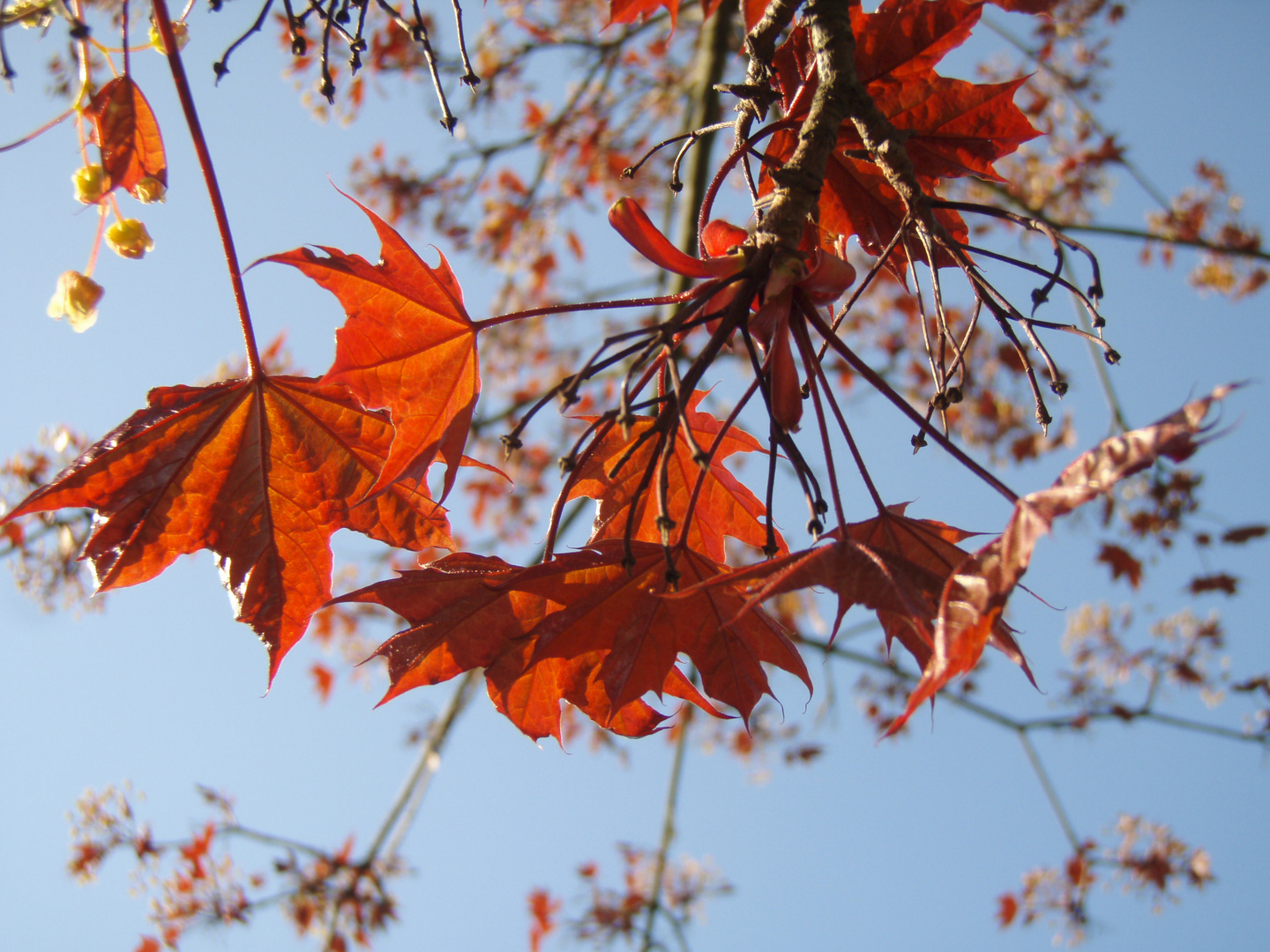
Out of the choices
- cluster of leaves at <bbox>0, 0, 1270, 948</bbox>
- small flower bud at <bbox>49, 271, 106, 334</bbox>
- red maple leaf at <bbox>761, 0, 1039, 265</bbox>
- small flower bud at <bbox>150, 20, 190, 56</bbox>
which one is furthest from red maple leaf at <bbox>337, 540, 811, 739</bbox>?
small flower bud at <bbox>150, 20, 190, 56</bbox>

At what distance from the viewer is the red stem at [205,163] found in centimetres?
91

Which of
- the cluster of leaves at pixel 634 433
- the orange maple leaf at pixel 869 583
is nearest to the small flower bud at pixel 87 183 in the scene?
the cluster of leaves at pixel 634 433

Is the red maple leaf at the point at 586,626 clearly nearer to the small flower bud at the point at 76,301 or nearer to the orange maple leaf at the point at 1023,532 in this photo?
the orange maple leaf at the point at 1023,532

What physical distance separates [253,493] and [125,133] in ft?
1.75

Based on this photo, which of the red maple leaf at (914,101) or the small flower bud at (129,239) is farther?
the small flower bud at (129,239)

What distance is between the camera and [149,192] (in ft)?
3.83

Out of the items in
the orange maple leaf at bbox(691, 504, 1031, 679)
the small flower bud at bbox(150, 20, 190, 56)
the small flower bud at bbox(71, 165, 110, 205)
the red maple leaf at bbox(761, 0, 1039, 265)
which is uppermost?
the red maple leaf at bbox(761, 0, 1039, 265)

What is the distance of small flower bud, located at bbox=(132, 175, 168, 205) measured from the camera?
116 cm

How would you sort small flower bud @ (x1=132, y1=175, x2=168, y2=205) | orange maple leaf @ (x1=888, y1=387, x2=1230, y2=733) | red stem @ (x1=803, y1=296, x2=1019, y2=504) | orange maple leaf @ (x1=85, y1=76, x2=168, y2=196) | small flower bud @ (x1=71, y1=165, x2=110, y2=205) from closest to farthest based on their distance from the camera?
orange maple leaf @ (x1=888, y1=387, x2=1230, y2=733) < red stem @ (x1=803, y1=296, x2=1019, y2=504) < orange maple leaf @ (x1=85, y1=76, x2=168, y2=196) < small flower bud @ (x1=132, y1=175, x2=168, y2=205) < small flower bud @ (x1=71, y1=165, x2=110, y2=205)

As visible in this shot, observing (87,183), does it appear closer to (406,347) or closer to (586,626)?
(406,347)

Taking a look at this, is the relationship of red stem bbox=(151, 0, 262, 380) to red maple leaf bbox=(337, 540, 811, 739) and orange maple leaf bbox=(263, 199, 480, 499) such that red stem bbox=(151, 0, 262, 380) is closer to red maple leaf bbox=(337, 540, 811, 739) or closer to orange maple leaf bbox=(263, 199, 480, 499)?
orange maple leaf bbox=(263, 199, 480, 499)

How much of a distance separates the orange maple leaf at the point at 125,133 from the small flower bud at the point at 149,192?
54 mm

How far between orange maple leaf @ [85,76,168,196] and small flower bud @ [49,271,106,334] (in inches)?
12.0

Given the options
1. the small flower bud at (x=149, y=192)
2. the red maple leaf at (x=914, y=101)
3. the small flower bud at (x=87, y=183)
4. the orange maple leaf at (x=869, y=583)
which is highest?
the red maple leaf at (x=914, y=101)
